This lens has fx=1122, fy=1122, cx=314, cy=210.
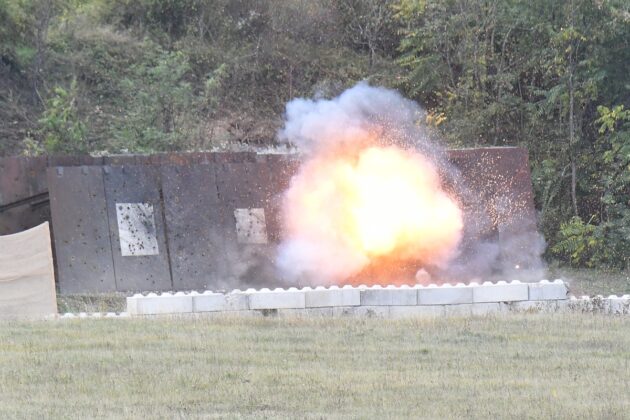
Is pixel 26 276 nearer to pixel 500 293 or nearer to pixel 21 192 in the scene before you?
pixel 21 192

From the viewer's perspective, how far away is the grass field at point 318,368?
33.1 ft

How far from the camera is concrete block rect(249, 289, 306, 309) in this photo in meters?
15.5

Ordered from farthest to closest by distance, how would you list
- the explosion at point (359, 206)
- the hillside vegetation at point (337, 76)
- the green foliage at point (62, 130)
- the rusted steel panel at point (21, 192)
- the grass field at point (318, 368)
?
the green foliage at point (62, 130) < the hillside vegetation at point (337, 76) < the rusted steel panel at point (21, 192) < the explosion at point (359, 206) < the grass field at point (318, 368)

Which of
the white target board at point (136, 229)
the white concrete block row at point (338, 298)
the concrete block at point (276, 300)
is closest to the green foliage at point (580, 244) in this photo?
the white concrete block row at point (338, 298)

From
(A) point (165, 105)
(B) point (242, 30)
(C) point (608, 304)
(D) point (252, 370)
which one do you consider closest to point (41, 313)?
(D) point (252, 370)

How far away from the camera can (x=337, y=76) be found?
30.4m

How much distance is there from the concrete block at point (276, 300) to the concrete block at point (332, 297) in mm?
111

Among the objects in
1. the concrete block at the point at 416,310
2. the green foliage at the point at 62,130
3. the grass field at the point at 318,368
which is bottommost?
the grass field at the point at 318,368

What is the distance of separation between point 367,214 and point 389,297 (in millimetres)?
3813

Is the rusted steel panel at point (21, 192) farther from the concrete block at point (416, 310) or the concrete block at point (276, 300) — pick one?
the concrete block at point (416, 310)

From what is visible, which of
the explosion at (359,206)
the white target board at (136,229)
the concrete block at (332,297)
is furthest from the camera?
the white target board at (136,229)

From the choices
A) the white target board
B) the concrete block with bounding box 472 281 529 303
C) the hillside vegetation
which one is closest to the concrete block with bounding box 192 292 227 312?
the concrete block with bounding box 472 281 529 303

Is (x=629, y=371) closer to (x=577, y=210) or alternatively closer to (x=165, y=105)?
(x=577, y=210)

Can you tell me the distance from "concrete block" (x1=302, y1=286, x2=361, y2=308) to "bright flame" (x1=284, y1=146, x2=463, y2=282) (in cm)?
349
